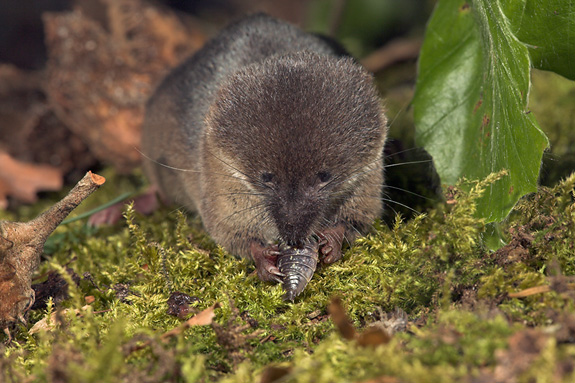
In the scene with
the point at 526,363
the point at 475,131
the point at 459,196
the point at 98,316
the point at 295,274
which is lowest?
the point at 98,316

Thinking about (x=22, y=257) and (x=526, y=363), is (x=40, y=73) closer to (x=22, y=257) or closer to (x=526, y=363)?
(x=22, y=257)

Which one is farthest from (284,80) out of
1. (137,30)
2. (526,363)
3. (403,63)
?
(403,63)

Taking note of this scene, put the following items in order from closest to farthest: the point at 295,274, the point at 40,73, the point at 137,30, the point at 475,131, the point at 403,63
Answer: the point at 295,274 < the point at 475,131 < the point at 137,30 < the point at 40,73 < the point at 403,63

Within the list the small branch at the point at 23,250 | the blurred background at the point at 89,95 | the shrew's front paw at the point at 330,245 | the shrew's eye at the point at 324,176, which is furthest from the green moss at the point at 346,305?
the blurred background at the point at 89,95

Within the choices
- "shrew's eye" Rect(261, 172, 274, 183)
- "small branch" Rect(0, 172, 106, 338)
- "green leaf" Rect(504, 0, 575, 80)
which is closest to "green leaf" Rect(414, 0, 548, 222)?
"green leaf" Rect(504, 0, 575, 80)

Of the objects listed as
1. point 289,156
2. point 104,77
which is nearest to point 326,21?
point 104,77

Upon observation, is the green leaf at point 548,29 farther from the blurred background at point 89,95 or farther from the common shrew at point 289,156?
the blurred background at point 89,95
